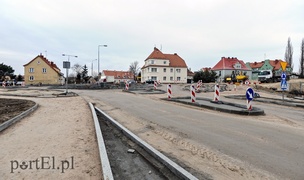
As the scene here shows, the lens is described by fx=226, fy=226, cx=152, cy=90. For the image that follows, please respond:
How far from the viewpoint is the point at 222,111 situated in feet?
40.7

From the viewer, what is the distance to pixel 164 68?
7475cm

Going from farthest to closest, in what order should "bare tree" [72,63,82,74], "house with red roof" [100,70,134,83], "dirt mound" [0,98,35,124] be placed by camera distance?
1. "house with red roof" [100,70,134,83]
2. "bare tree" [72,63,82,74]
3. "dirt mound" [0,98,35,124]

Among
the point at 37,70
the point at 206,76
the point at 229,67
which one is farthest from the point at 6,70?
the point at 229,67

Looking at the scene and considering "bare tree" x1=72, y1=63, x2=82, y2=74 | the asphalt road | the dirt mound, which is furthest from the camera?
"bare tree" x1=72, y1=63, x2=82, y2=74

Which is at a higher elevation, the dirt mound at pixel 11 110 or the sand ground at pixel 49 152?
the dirt mound at pixel 11 110

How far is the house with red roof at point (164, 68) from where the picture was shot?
7362 cm

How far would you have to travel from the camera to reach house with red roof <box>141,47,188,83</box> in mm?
73625

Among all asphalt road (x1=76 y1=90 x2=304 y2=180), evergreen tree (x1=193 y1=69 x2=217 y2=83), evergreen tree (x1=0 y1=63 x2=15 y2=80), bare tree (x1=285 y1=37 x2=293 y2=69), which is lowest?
asphalt road (x1=76 y1=90 x2=304 y2=180)

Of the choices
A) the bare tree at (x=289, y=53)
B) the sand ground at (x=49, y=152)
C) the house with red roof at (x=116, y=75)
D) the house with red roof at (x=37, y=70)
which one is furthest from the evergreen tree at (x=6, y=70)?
the bare tree at (x=289, y=53)

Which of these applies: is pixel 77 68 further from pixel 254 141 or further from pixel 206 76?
pixel 254 141

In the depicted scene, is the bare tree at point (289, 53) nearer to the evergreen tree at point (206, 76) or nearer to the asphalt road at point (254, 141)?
the evergreen tree at point (206, 76)

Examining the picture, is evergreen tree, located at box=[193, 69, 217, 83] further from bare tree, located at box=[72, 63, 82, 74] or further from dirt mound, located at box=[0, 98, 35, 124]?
bare tree, located at box=[72, 63, 82, 74]

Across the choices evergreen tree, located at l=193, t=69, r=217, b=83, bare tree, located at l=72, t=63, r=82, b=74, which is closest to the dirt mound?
evergreen tree, located at l=193, t=69, r=217, b=83

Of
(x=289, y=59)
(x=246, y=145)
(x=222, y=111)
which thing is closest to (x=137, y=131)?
(x=246, y=145)
